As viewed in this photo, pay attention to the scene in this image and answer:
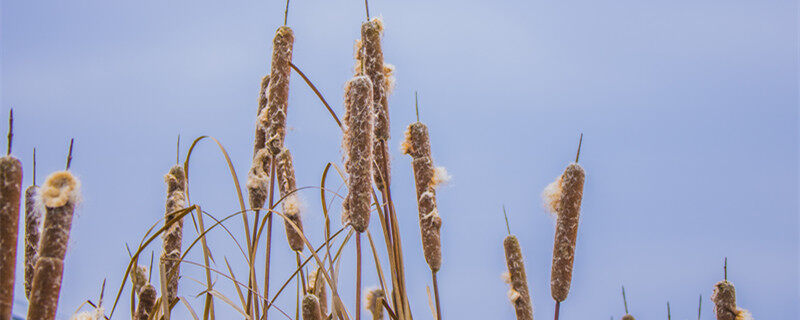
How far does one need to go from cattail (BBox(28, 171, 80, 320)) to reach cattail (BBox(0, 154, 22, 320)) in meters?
0.04

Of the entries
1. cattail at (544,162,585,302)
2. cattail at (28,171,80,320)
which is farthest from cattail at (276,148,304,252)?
cattail at (28,171,80,320)

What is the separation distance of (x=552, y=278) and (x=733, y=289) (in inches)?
22.4

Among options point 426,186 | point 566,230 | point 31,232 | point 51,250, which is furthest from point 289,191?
point 51,250

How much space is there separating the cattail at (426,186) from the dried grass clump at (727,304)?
0.83 metres

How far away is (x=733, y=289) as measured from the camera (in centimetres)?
189

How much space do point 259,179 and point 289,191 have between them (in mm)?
139

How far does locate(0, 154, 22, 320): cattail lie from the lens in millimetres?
1126

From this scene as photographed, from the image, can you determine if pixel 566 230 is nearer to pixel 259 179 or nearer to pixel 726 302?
pixel 726 302

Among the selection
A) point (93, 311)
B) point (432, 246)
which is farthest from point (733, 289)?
point (93, 311)

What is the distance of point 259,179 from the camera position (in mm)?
2104

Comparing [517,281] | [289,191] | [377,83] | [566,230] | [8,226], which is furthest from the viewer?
[289,191]

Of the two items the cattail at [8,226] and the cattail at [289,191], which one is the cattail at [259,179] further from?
the cattail at [8,226]

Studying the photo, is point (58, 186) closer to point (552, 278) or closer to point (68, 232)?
point (68, 232)

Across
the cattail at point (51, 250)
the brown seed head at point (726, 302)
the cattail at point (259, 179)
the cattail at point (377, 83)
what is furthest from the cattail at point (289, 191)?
the brown seed head at point (726, 302)
